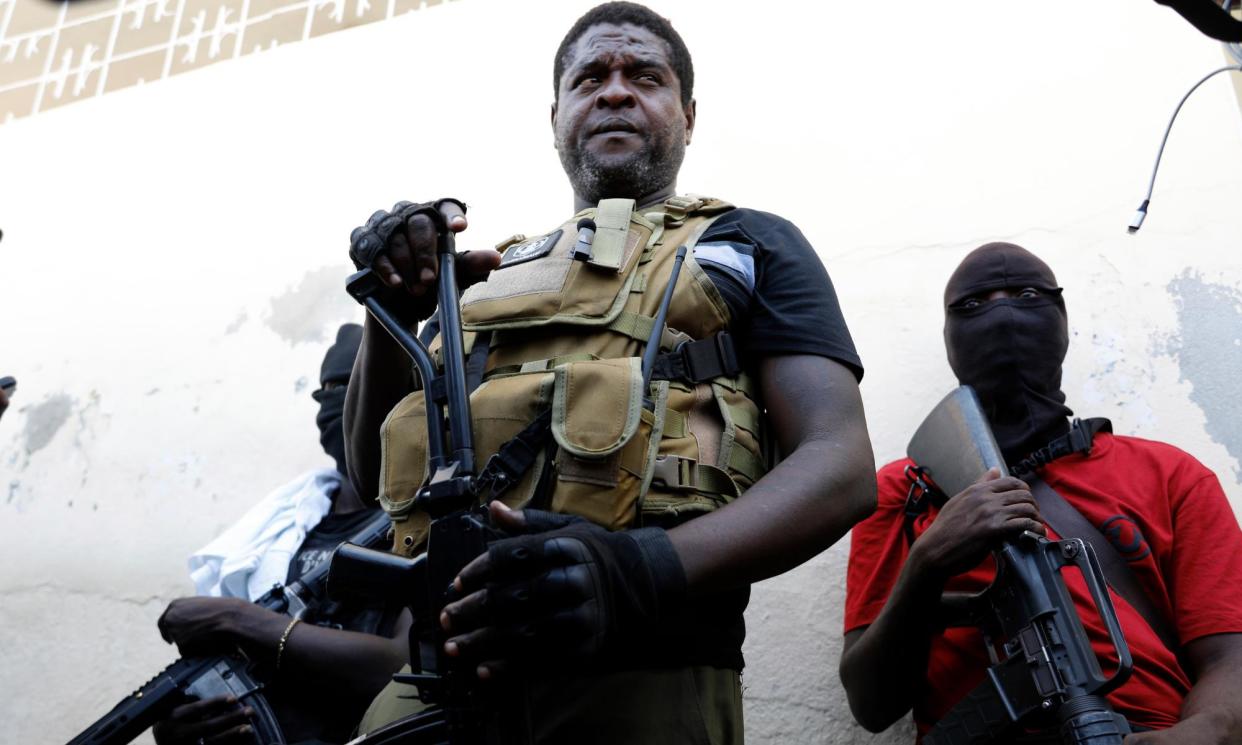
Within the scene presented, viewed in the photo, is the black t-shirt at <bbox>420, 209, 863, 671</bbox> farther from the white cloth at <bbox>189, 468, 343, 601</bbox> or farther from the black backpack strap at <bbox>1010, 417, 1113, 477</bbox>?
the white cloth at <bbox>189, 468, 343, 601</bbox>

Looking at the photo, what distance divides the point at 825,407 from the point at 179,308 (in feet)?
9.47

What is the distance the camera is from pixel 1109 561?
2061 mm

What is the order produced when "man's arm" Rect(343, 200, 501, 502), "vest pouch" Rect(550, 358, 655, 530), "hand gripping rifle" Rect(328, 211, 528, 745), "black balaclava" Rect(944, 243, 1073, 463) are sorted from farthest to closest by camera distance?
"black balaclava" Rect(944, 243, 1073, 463) < "man's arm" Rect(343, 200, 501, 502) < "vest pouch" Rect(550, 358, 655, 530) < "hand gripping rifle" Rect(328, 211, 528, 745)

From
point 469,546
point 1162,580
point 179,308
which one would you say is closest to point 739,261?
point 469,546

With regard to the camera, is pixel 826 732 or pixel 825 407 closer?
pixel 825 407

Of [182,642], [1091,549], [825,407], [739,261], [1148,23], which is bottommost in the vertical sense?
[182,642]

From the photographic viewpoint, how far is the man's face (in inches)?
76.6

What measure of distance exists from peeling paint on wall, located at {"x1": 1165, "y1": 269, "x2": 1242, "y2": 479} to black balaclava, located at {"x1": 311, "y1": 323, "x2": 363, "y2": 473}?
6.77ft

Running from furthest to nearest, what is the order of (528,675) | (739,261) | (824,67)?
(824,67)
(739,261)
(528,675)

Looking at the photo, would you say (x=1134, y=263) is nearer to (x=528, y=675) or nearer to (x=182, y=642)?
(x=528, y=675)

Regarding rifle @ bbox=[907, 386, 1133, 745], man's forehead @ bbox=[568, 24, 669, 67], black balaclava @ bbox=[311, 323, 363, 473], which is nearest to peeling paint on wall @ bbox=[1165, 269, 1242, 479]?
rifle @ bbox=[907, 386, 1133, 745]

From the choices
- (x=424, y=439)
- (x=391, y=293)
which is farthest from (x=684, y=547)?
(x=391, y=293)

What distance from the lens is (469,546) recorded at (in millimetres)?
1320

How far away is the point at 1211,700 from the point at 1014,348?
86 cm
